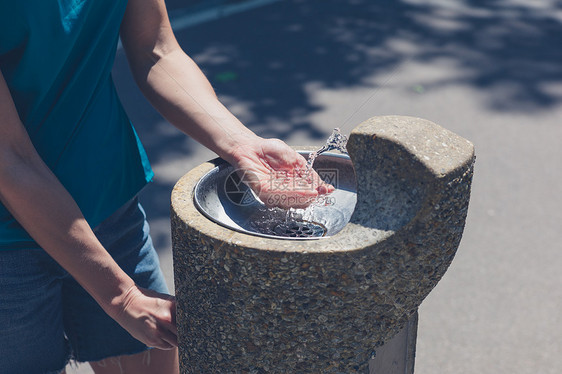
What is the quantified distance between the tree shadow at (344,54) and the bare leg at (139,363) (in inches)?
79.0

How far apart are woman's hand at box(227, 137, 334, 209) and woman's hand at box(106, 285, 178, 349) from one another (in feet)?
1.24

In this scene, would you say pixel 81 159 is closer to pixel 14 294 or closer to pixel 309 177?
pixel 14 294

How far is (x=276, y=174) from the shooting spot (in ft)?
6.03

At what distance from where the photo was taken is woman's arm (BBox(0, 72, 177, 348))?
1.46m

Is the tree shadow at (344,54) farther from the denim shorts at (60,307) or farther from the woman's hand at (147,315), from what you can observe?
the woman's hand at (147,315)

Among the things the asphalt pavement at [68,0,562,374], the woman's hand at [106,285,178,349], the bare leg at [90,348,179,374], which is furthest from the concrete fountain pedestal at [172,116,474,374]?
the asphalt pavement at [68,0,562,374]

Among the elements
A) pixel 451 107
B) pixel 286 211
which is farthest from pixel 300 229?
pixel 451 107

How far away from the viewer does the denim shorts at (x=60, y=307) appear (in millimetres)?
1664

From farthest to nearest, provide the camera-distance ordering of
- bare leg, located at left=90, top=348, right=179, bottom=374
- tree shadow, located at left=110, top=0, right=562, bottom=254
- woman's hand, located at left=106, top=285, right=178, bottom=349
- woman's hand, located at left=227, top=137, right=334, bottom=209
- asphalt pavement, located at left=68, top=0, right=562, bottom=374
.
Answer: tree shadow, located at left=110, top=0, right=562, bottom=254, asphalt pavement, located at left=68, top=0, right=562, bottom=374, bare leg, located at left=90, top=348, right=179, bottom=374, woman's hand, located at left=227, top=137, right=334, bottom=209, woman's hand, located at left=106, top=285, right=178, bottom=349

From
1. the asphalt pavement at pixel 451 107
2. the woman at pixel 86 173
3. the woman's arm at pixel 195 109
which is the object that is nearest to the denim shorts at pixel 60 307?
the woman at pixel 86 173

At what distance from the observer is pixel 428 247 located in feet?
4.91

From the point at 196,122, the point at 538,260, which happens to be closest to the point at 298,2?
the point at 538,260

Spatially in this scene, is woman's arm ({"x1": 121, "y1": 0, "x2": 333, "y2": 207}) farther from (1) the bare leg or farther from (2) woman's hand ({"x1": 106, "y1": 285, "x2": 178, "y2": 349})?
(1) the bare leg

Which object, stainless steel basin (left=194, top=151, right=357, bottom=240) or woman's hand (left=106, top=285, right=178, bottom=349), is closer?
woman's hand (left=106, top=285, right=178, bottom=349)
